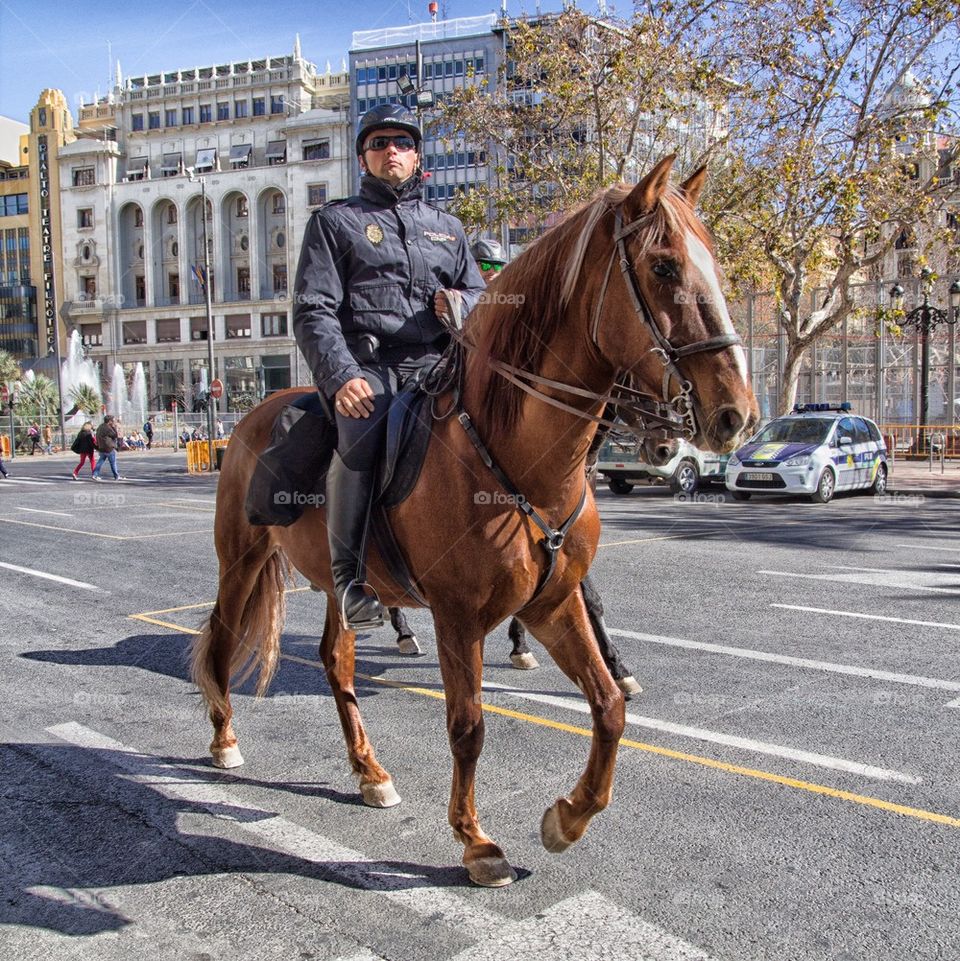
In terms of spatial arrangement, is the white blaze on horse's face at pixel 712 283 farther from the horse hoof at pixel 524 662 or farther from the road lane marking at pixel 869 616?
the road lane marking at pixel 869 616

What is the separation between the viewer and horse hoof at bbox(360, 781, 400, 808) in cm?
382

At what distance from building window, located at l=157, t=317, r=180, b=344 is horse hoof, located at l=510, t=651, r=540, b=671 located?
7779 centimetres

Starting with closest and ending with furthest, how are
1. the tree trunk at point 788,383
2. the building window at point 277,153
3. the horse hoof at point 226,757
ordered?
the horse hoof at point 226,757, the tree trunk at point 788,383, the building window at point 277,153

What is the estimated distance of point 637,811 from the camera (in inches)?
146

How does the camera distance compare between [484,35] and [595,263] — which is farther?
[484,35]

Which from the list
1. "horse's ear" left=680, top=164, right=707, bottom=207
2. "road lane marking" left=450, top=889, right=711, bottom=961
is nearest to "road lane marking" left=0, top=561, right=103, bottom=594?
"road lane marking" left=450, top=889, right=711, bottom=961

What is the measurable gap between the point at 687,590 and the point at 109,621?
5151 millimetres

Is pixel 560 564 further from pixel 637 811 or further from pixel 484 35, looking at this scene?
pixel 484 35

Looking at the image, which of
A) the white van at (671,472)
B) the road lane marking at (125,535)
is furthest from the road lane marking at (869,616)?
Result: the white van at (671,472)

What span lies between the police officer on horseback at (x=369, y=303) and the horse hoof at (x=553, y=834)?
0.96 metres

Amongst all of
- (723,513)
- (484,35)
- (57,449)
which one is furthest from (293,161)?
(723,513)

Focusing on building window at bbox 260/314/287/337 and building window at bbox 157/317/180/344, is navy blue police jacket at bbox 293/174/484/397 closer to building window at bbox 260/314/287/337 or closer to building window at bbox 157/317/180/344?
building window at bbox 260/314/287/337

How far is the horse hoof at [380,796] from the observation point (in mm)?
3818

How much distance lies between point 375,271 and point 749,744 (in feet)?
9.42
